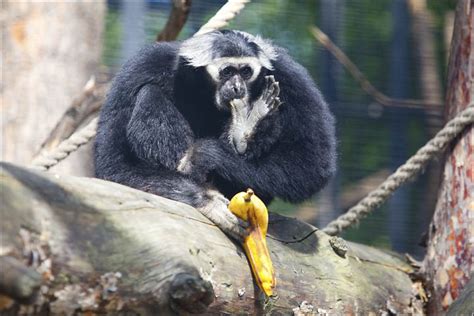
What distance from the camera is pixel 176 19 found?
5.75 meters

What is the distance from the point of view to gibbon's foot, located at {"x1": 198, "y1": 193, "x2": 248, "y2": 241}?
12.5ft

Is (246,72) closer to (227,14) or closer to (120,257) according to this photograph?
(227,14)

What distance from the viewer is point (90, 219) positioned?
3170 mm

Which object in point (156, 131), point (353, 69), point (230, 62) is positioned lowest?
point (353, 69)

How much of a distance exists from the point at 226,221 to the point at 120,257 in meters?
0.78

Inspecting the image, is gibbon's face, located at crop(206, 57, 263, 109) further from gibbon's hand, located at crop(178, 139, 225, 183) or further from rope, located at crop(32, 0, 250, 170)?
rope, located at crop(32, 0, 250, 170)

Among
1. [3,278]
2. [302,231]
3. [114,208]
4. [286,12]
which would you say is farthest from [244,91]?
[286,12]

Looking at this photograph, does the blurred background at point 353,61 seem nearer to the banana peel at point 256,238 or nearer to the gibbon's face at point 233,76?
the gibbon's face at point 233,76

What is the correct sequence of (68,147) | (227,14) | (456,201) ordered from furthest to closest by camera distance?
(227,14)
(68,147)
(456,201)

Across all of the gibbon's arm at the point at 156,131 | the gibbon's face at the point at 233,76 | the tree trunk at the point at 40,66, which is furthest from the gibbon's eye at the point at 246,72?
the tree trunk at the point at 40,66

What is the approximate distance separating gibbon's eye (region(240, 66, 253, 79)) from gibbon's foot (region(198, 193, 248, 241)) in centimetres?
108

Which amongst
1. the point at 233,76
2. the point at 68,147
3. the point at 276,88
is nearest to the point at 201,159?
the point at 276,88

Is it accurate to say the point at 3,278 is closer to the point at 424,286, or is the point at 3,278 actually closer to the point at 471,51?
the point at 424,286

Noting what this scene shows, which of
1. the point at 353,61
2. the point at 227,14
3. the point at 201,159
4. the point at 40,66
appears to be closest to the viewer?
the point at 201,159
